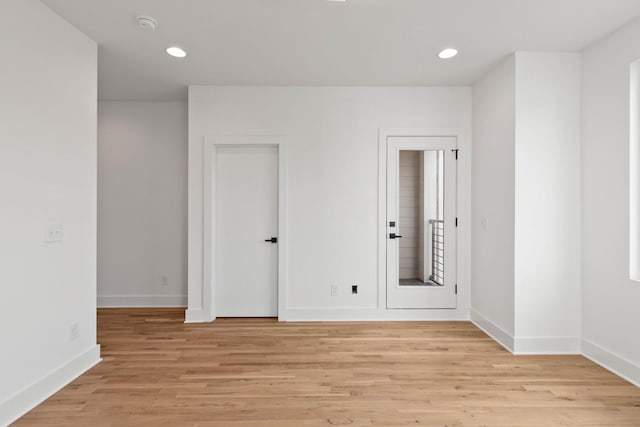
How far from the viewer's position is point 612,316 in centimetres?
277

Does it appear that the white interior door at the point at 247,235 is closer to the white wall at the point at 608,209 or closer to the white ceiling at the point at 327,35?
the white ceiling at the point at 327,35

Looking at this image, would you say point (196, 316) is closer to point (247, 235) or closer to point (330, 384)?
point (247, 235)

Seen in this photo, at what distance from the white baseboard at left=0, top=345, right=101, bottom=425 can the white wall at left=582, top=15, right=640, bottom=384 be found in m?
4.17

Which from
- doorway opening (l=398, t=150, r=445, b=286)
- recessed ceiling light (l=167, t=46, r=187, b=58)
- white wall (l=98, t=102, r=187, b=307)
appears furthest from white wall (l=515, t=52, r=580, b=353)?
white wall (l=98, t=102, r=187, b=307)

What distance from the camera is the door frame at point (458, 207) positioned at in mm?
4008

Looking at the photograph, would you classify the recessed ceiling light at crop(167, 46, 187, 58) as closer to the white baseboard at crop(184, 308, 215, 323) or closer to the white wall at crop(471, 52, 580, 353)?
the white baseboard at crop(184, 308, 215, 323)

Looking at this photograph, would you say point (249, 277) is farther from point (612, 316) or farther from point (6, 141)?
point (612, 316)

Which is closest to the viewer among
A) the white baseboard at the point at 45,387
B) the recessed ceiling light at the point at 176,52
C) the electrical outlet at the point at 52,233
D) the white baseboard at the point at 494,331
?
the white baseboard at the point at 45,387

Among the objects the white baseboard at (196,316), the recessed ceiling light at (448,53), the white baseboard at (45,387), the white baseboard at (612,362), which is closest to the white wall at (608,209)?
the white baseboard at (612,362)

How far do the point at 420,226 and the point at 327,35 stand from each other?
2308 millimetres

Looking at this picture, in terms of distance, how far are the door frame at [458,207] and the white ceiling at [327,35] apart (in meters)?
0.57

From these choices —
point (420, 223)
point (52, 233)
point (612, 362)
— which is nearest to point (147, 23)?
point (52, 233)

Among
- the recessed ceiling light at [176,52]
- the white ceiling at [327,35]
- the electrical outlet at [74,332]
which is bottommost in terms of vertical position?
the electrical outlet at [74,332]

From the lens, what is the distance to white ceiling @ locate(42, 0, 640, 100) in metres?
2.43
